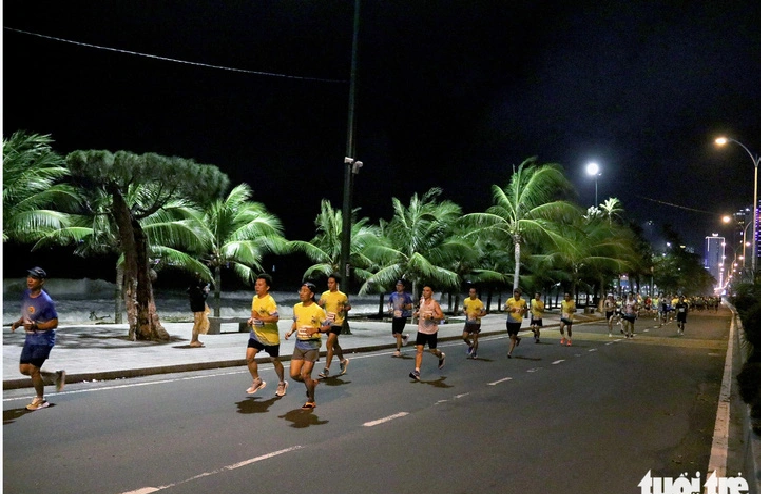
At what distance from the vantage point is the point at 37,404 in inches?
350

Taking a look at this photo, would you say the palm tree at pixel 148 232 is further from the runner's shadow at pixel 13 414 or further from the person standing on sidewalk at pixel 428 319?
the runner's shadow at pixel 13 414

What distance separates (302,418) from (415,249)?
25047 mm

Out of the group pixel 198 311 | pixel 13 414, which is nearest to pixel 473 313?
pixel 198 311

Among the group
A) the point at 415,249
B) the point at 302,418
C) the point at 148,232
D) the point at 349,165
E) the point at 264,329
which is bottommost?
the point at 302,418

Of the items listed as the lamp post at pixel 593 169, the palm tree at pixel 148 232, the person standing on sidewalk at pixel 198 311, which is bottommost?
the person standing on sidewalk at pixel 198 311

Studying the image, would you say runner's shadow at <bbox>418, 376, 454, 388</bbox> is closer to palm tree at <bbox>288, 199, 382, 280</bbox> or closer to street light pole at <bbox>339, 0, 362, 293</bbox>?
street light pole at <bbox>339, 0, 362, 293</bbox>

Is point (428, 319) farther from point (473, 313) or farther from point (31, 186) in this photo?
point (31, 186)

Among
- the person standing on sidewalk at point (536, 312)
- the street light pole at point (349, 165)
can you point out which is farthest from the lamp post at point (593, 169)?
the street light pole at point (349, 165)

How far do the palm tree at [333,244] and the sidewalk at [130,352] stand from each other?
11686 mm

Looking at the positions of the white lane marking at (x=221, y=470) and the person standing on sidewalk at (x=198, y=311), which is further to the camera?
the person standing on sidewalk at (x=198, y=311)

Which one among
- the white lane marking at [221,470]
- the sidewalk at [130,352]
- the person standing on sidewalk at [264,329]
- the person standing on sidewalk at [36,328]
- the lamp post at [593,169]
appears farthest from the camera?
the lamp post at [593,169]

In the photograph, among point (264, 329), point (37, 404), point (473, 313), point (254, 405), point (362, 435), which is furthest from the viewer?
point (473, 313)

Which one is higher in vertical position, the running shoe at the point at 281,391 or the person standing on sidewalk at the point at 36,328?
the person standing on sidewalk at the point at 36,328

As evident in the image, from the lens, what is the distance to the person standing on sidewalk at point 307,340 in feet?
31.1
